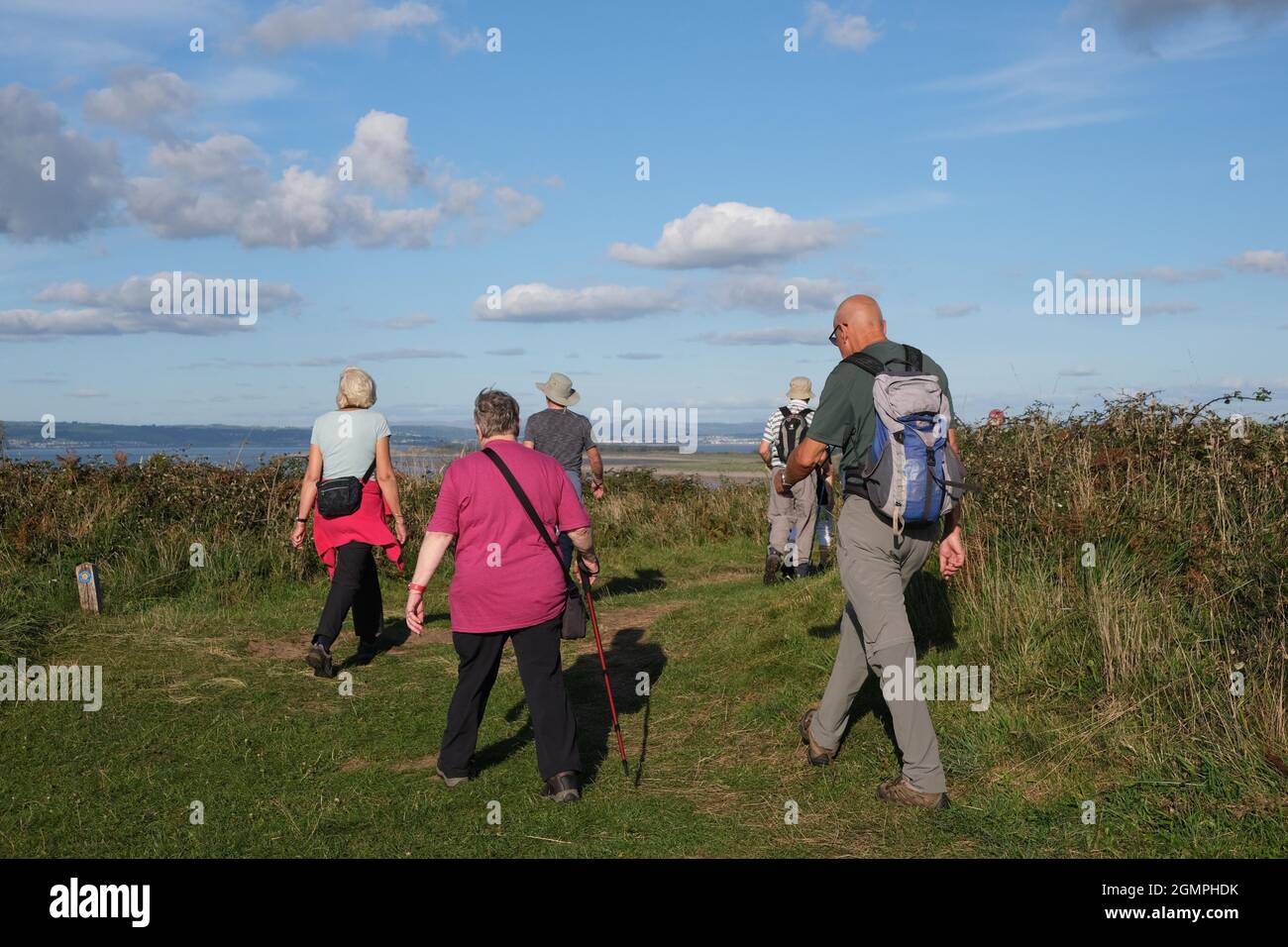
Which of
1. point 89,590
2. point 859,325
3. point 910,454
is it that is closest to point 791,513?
point 859,325

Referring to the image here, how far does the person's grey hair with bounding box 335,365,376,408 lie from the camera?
7.99 metres

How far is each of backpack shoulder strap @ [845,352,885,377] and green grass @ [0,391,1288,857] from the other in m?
2.06

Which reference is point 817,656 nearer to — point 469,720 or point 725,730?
point 725,730

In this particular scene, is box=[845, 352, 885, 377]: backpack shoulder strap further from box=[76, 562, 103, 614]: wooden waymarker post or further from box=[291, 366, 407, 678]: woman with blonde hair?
box=[76, 562, 103, 614]: wooden waymarker post

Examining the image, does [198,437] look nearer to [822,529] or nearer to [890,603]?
[822,529]

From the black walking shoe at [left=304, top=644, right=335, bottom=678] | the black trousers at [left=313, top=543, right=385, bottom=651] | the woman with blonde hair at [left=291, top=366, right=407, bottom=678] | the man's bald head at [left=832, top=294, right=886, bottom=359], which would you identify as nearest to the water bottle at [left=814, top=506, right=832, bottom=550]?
the woman with blonde hair at [left=291, top=366, right=407, bottom=678]

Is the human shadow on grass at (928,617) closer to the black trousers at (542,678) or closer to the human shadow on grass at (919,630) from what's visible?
the human shadow on grass at (919,630)

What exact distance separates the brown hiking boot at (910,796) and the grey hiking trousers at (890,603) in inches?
1.3

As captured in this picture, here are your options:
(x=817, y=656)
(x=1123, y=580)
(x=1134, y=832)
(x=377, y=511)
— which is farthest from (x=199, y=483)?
(x=1134, y=832)

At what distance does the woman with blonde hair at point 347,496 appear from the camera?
26.2ft

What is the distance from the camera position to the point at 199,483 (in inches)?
505

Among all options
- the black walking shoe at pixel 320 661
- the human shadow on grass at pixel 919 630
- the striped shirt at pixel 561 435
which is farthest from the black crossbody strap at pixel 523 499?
the striped shirt at pixel 561 435
